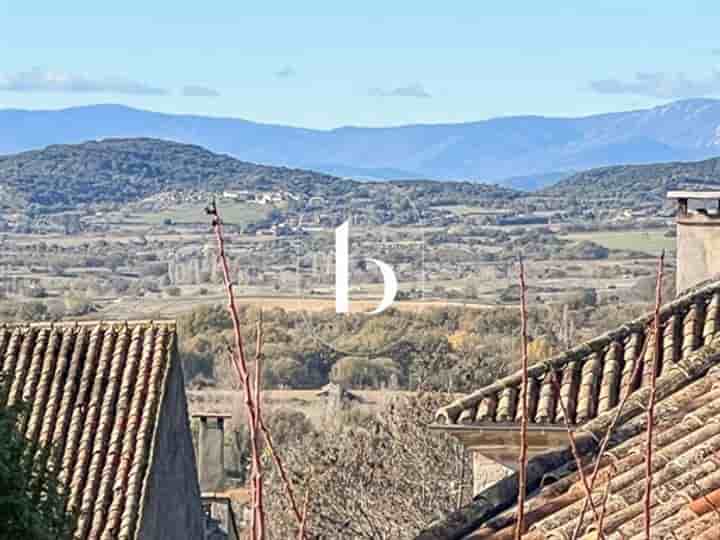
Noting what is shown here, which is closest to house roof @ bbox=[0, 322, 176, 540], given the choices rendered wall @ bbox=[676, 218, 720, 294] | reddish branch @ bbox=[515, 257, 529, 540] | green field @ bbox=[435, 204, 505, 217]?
rendered wall @ bbox=[676, 218, 720, 294]

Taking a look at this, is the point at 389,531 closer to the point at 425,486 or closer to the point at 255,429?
the point at 425,486

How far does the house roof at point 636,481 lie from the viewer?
542 cm

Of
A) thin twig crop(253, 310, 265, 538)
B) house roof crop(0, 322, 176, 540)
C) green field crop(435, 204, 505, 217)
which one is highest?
thin twig crop(253, 310, 265, 538)

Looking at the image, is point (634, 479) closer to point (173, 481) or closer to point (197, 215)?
point (173, 481)

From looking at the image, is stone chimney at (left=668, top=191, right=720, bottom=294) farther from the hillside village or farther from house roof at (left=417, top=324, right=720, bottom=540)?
house roof at (left=417, top=324, right=720, bottom=540)

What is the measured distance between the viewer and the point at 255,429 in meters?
3.61

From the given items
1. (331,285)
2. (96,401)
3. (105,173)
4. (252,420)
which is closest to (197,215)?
(105,173)

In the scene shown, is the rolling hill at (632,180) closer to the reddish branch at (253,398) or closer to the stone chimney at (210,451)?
the stone chimney at (210,451)

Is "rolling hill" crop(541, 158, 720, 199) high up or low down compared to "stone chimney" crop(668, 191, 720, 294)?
down

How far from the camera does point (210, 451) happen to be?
20484mm

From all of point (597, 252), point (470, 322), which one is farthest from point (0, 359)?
point (597, 252)

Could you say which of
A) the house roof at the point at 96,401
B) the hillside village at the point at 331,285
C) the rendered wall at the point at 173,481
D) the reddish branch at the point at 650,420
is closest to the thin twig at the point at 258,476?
the hillside village at the point at 331,285

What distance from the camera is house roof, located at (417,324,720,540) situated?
5418 mm

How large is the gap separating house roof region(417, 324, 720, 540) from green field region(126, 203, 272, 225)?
2588 inches
